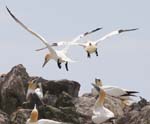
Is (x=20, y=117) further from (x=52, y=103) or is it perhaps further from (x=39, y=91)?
(x=39, y=91)

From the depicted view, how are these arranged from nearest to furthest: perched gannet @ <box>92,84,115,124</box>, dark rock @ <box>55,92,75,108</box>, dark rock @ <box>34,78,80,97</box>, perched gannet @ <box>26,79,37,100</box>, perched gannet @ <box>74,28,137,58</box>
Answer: perched gannet @ <box>92,84,115,124</box>, dark rock @ <box>55,92,75,108</box>, dark rock @ <box>34,78,80,97</box>, perched gannet @ <box>26,79,37,100</box>, perched gannet @ <box>74,28,137,58</box>

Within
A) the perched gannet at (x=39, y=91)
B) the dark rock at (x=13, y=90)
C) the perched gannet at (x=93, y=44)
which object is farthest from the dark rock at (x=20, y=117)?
the perched gannet at (x=93, y=44)

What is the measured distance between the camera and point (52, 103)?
25.0m

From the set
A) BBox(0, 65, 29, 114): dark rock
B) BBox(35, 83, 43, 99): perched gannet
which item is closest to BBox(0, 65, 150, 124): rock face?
BBox(0, 65, 29, 114): dark rock

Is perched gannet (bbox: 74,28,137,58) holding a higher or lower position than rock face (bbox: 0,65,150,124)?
higher

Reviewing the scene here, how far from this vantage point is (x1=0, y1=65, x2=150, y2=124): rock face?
68.9ft

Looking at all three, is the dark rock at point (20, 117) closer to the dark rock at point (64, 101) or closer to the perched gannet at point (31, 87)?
the dark rock at point (64, 101)

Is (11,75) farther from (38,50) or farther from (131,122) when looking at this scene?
(131,122)

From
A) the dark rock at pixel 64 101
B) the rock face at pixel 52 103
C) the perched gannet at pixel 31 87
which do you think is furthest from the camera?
the perched gannet at pixel 31 87

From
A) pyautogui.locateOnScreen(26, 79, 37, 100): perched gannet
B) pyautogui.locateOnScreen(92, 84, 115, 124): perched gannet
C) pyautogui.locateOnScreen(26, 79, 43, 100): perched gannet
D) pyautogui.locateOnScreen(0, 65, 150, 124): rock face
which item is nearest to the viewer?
pyautogui.locateOnScreen(92, 84, 115, 124): perched gannet

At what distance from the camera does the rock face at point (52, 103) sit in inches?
827

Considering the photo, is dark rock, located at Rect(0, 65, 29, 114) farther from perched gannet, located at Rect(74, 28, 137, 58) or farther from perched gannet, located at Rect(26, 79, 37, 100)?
perched gannet, located at Rect(74, 28, 137, 58)

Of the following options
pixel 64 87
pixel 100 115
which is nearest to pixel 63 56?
pixel 64 87

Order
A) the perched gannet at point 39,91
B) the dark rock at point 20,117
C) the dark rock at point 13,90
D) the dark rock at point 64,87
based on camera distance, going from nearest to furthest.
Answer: the dark rock at point 20,117 → the dark rock at point 13,90 → the perched gannet at point 39,91 → the dark rock at point 64,87
